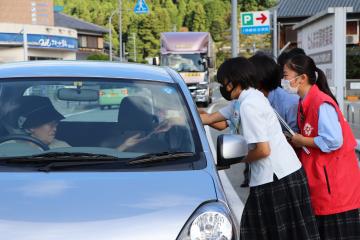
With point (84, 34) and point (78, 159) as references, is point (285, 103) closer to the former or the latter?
point (78, 159)

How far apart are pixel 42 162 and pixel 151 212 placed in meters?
0.77

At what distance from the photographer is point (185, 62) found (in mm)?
28000

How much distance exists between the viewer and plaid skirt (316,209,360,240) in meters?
3.88

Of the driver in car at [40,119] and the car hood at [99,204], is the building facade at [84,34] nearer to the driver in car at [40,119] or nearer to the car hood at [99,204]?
the driver in car at [40,119]

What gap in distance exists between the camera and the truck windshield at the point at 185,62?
2773cm

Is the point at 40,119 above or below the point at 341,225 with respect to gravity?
above

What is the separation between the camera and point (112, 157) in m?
3.24

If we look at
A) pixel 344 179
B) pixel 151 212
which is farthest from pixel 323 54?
pixel 151 212

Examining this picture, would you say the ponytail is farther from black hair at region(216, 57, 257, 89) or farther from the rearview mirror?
the rearview mirror

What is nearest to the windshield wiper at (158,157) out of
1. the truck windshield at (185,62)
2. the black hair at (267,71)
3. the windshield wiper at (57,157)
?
the windshield wiper at (57,157)

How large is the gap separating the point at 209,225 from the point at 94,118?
154 cm

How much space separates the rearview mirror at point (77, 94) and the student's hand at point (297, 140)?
1287 mm

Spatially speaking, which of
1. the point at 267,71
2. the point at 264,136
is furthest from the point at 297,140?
the point at 267,71

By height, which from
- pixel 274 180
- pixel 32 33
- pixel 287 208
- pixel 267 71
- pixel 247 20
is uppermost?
pixel 32 33
